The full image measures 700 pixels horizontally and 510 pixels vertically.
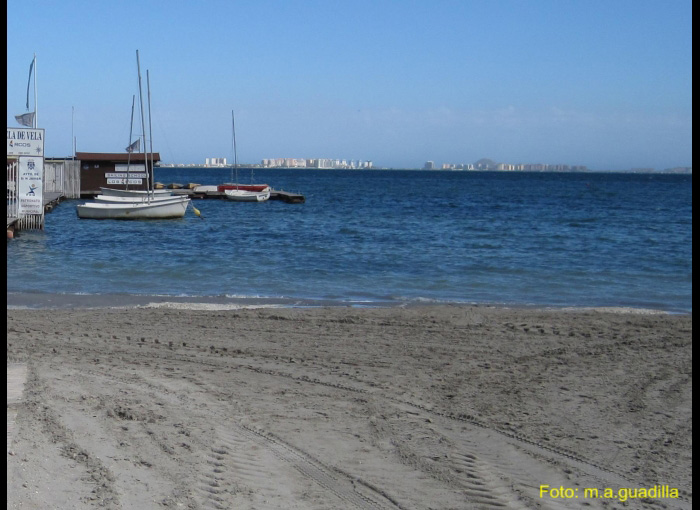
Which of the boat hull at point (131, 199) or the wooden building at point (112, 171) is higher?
the wooden building at point (112, 171)

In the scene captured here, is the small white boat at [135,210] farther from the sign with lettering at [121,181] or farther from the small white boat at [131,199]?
the sign with lettering at [121,181]

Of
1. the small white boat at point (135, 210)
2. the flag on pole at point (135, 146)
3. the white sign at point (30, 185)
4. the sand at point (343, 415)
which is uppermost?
the flag on pole at point (135, 146)

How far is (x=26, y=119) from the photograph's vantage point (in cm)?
2750

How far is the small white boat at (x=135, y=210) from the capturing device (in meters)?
32.0

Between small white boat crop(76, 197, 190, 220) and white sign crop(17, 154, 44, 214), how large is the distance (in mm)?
6806

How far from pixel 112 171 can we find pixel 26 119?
57.0ft

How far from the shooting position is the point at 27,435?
5605 millimetres

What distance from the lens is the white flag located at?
27.3 m

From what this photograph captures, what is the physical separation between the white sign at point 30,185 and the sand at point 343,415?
540 inches

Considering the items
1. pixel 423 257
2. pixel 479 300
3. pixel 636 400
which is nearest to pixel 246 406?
pixel 636 400

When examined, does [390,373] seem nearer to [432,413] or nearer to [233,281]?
[432,413]

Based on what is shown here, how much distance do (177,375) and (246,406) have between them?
1.37 m

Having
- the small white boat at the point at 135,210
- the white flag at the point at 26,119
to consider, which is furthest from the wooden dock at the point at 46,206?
the white flag at the point at 26,119
